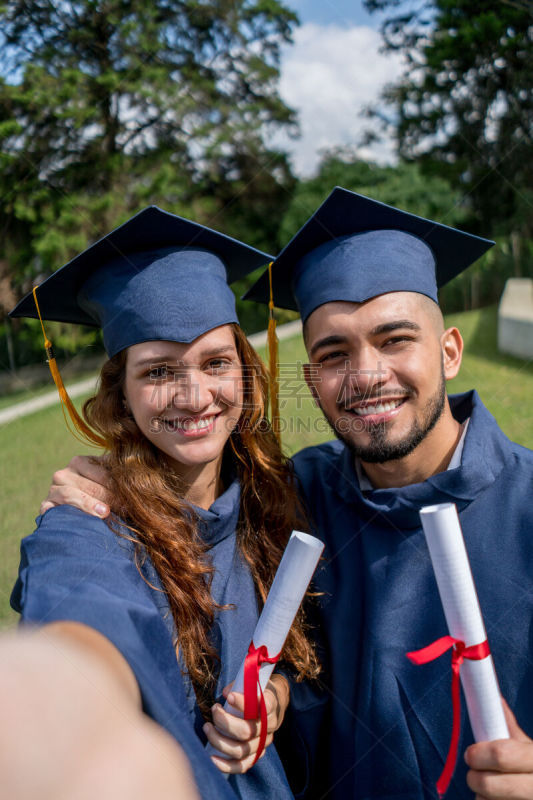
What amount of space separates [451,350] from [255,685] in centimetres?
135

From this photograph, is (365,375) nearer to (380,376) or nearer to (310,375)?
(380,376)

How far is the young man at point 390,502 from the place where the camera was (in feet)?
5.88

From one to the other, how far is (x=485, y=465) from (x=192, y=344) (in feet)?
3.32

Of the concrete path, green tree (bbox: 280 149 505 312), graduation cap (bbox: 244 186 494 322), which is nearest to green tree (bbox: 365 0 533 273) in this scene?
green tree (bbox: 280 149 505 312)

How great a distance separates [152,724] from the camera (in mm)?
1251

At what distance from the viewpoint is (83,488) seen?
1.96m

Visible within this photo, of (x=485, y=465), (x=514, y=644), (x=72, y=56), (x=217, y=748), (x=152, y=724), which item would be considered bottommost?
(x=217, y=748)

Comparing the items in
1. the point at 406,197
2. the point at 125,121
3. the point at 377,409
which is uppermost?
the point at 125,121

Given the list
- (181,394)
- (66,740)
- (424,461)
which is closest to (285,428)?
(424,461)

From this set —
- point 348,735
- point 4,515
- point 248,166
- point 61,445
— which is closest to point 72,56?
point 248,166

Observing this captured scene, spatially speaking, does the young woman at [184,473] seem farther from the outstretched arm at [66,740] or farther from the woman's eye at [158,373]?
the outstretched arm at [66,740]

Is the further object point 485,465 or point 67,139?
point 67,139

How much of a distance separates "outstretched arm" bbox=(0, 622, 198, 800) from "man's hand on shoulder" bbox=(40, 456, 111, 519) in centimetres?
98

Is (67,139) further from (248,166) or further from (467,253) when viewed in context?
(467,253)
